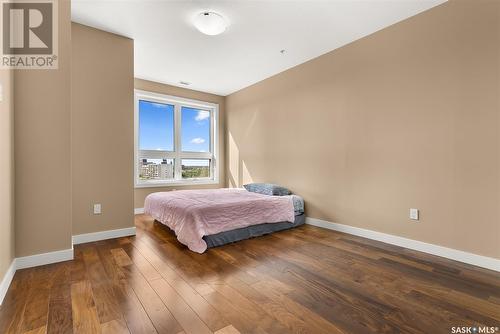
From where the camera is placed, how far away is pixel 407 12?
2604 mm

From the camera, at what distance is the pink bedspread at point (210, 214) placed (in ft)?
8.73

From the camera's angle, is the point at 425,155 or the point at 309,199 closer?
the point at 425,155

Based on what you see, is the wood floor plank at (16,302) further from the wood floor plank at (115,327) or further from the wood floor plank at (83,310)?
the wood floor plank at (115,327)

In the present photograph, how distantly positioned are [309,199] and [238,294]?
2372mm

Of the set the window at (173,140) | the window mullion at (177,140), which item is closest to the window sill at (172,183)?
the window at (173,140)

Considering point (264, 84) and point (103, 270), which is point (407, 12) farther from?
point (103, 270)

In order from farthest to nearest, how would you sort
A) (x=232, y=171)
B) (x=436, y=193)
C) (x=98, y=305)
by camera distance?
1. (x=232, y=171)
2. (x=436, y=193)
3. (x=98, y=305)

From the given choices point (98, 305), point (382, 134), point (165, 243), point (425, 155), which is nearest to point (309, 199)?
point (382, 134)

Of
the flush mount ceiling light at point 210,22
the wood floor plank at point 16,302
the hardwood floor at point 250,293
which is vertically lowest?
the hardwood floor at point 250,293

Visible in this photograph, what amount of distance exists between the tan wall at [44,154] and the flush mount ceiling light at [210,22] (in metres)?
1.27

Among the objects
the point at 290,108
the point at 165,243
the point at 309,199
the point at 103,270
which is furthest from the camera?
the point at 290,108

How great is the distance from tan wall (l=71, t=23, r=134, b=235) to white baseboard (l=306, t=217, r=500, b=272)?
2.97 meters

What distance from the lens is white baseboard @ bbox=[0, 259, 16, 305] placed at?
5.35 ft

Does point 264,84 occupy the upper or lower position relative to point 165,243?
upper
